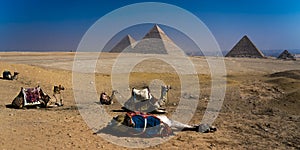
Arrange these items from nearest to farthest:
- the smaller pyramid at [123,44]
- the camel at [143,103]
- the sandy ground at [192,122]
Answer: the sandy ground at [192,122] → the camel at [143,103] → the smaller pyramid at [123,44]

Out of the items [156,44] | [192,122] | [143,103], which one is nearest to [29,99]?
[143,103]

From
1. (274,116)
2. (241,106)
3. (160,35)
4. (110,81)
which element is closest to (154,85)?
(110,81)

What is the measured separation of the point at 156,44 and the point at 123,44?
10.5m

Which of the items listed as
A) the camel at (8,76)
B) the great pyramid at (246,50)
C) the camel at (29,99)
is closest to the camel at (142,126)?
the camel at (29,99)

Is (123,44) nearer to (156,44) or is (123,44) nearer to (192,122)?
(156,44)

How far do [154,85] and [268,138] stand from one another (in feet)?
36.0

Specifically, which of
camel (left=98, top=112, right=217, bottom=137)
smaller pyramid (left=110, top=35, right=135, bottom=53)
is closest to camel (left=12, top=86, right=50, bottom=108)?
camel (left=98, top=112, right=217, bottom=137)

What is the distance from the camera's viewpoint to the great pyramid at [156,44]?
62.6m

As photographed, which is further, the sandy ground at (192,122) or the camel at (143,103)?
the camel at (143,103)

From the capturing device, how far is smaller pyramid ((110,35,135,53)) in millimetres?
69688

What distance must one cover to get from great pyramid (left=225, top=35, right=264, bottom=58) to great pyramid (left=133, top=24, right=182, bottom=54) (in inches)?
665

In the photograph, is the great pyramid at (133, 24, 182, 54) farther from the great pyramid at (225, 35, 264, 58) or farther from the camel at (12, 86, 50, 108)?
the camel at (12, 86, 50, 108)

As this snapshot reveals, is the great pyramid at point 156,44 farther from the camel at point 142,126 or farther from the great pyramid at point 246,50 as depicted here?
the camel at point 142,126

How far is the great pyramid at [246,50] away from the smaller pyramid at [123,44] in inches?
932
